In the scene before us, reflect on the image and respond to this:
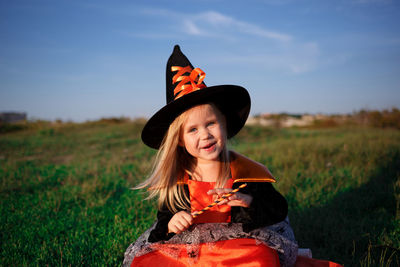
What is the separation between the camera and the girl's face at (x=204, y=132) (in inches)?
89.5

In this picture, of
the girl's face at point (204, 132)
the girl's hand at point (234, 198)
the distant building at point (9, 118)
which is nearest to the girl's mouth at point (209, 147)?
the girl's face at point (204, 132)

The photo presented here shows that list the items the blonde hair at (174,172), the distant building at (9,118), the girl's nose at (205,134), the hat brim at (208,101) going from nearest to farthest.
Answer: the hat brim at (208,101) < the girl's nose at (205,134) < the blonde hair at (174,172) < the distant building at (9,118)

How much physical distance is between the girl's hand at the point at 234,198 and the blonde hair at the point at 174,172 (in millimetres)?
327

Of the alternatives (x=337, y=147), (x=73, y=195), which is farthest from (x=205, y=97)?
(x=337, y=147)

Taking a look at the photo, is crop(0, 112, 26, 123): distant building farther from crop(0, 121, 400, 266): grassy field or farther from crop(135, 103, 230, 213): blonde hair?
crop(135, 103, 230, 213): blonde hair

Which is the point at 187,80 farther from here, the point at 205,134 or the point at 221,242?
the point at 221,242

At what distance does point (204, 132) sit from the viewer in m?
2.27

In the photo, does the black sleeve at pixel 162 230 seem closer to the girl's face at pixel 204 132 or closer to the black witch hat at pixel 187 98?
the girl's face at pixel 204 132

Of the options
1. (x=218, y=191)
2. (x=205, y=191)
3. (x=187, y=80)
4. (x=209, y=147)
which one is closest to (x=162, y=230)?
(x=205, y=191)

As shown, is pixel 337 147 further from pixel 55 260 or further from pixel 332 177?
pixel 55 260

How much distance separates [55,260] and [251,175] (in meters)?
2.13

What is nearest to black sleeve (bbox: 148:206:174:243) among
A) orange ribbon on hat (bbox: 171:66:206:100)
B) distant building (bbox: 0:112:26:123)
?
orange ribbon on hat (bbox: 171:66:206:100)

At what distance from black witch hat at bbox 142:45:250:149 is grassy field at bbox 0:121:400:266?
2.21 ft

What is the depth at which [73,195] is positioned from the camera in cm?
458
